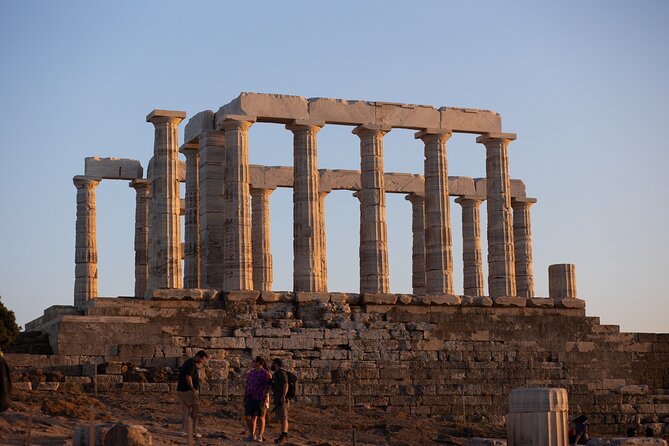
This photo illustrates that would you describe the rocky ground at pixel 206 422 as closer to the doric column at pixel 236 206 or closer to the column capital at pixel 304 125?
the doric column at pixel 236 206

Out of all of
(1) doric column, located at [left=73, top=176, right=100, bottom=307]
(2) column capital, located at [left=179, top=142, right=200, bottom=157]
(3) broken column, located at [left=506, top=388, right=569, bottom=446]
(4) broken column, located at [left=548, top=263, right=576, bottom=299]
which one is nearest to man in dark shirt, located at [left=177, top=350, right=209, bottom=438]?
(3) broken column, located at [left=506, top=388, right=569, bottom=446]

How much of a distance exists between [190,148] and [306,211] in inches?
242

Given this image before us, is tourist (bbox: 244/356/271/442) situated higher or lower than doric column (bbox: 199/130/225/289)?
lower

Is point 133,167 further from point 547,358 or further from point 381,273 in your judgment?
point 547,358

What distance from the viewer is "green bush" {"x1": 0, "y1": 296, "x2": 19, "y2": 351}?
43.1m

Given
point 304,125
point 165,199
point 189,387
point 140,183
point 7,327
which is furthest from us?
point 140,183

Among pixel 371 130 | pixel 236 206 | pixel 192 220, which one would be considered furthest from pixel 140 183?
pixel 371 130

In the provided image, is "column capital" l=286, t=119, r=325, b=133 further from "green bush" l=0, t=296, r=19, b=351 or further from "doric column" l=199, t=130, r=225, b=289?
"green bush" l=0, t=296, r=19, b=351

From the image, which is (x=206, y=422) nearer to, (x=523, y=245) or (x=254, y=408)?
(x=254, y=408)

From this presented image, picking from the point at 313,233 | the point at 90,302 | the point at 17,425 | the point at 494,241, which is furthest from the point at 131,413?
the point at 494,241

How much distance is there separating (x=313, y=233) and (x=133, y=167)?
12517 mm

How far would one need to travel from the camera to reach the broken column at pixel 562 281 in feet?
186

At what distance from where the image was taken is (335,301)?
46.9m

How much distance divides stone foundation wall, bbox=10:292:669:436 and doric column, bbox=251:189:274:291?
443 inches
